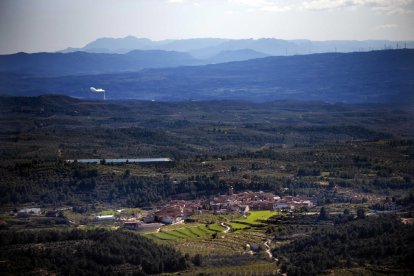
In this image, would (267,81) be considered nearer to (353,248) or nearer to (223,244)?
(223,244)

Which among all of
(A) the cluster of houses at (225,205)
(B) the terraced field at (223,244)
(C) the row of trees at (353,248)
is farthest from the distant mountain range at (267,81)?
(C) the row of trees at (353,248)

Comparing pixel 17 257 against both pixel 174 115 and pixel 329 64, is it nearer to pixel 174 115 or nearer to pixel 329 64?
pixel 174 115

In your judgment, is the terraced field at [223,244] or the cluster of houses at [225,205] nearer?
the terraced field at [223,244]

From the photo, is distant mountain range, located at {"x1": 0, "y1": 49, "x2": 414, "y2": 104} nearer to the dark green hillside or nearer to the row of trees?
the row of trees

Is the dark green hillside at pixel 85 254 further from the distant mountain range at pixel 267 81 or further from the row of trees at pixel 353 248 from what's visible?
the distant mountain range at pixel 267 81

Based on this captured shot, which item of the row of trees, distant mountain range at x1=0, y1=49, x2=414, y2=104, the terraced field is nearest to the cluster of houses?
the terraced field

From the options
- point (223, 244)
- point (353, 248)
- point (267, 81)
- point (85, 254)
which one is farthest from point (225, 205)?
point (267, 81)
